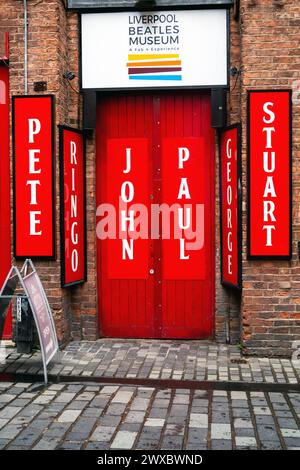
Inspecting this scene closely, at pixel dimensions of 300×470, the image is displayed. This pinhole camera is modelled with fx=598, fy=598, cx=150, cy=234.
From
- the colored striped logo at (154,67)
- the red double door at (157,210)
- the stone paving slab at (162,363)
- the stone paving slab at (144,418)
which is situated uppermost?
the colored striped logo at (154,67)

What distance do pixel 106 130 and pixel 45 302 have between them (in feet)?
8.26

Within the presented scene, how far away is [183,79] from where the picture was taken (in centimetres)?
755

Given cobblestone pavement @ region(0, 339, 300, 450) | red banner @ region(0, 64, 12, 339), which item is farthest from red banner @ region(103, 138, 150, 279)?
red banner @ region(0, 64, 12, 339)

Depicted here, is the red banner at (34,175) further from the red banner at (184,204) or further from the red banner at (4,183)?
the red banner at (184,204)

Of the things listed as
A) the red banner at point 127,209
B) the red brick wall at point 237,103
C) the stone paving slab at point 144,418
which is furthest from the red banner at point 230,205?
the stone paving slab at point 144,418

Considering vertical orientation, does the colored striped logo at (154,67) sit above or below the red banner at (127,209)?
above

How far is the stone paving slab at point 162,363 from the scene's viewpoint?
6.37 m

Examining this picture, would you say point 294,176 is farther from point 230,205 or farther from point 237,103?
point 237,103

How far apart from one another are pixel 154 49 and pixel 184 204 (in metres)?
2.01

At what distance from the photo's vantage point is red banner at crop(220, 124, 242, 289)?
23.4 feet

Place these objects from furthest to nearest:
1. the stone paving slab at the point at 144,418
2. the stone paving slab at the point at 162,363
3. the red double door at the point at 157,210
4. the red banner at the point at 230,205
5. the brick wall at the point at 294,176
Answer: the red double door at the point at 157,210 → the red banner at the point at 230,205 → the brick wall at the point at 294,176 → the stone paving slab at the point at 162,363 → the stone paving slab at the point at 144,418

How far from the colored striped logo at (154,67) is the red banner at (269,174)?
1.16 meters

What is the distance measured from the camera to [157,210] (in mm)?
7848

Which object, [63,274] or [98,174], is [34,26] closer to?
[98,174]
